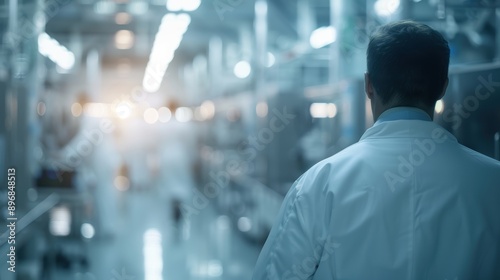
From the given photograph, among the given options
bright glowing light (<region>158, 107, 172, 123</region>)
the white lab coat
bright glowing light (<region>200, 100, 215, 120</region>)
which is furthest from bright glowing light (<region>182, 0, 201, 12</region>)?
bright glowing light (<region>158, 107, 172, 123</region>)

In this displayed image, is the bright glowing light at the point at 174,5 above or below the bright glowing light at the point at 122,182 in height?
above

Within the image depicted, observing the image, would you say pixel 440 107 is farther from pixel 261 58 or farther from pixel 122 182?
pixel 122 182

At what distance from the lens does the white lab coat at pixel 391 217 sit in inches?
51.6

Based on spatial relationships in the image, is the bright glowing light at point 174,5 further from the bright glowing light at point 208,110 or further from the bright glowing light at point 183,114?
the bright glowing light at point 183,114

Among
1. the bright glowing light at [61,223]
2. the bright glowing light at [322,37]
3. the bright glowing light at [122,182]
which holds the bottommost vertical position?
the bright glowing light at [122,182]

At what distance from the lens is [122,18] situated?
10.2 metres

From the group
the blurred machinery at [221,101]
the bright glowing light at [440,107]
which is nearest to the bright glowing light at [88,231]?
the blurred machinery at [221,101]

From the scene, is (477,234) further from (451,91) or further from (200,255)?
(200,255)

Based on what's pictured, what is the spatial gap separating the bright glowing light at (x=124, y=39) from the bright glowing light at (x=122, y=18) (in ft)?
3.40

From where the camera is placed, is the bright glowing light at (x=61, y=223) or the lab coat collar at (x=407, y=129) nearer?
the lab coat collar at (x=407, y=129)

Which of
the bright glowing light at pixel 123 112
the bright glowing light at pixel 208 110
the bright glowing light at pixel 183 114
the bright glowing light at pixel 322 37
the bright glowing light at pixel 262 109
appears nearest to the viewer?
the bright glowing light at pixel 322 37

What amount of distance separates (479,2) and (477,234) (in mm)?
2360

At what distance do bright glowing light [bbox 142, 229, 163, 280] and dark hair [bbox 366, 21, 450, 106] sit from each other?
4953 mm

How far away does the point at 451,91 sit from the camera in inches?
110
